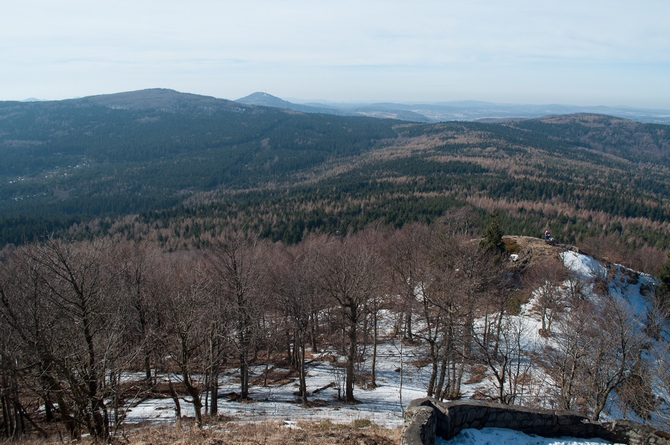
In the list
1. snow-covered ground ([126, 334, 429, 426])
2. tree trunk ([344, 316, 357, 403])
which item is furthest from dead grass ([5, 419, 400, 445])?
tree trunk ([344, 316, 357, 403])

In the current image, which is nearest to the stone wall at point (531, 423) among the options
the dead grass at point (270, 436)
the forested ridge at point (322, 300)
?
the dead grass at point (270, 436)

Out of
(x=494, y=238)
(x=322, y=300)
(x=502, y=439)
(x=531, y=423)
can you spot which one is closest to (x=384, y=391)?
(x=322, y=300)

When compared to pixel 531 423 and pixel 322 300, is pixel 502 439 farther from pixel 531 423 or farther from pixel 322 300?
pixel 322 300

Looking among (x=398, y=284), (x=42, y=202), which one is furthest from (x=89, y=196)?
(x=398, y=284)

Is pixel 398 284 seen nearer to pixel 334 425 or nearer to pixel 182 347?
pixel 334 425

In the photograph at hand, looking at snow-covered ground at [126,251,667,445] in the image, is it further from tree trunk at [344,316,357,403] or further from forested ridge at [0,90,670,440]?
forested ridge at [0,90,670,440]

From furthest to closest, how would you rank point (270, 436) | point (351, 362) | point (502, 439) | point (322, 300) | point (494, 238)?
point (494, 238), point (322, 300), point (351, 362), point (270, 436), point (502, 439)

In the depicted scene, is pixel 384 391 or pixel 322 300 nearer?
pixel 384 391
